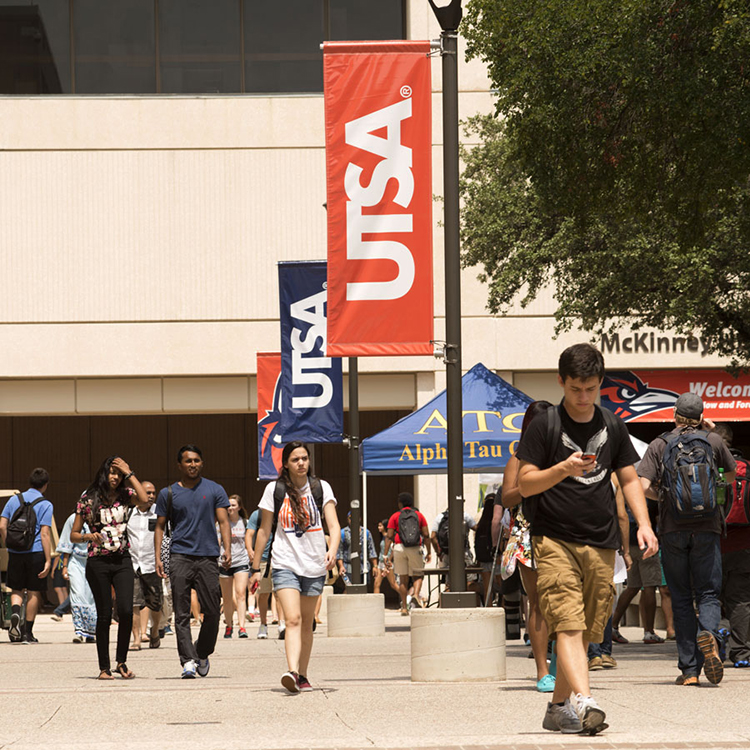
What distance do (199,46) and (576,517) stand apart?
84.4ft

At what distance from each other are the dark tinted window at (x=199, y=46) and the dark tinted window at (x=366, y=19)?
2.15 metres

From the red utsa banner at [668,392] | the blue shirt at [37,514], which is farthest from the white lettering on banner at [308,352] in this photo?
the red utsa banner at [668,392]

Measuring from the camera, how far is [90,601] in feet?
59.9

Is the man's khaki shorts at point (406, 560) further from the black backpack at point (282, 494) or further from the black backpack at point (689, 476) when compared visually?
the black backpack at point (689, 476)

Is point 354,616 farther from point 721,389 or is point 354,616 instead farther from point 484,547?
point 721,389

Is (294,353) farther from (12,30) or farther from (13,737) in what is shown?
(12,30)

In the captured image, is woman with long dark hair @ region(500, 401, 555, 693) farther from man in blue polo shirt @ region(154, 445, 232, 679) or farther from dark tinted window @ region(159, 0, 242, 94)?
dark tinted window @ region(159, 0, 242, 94)

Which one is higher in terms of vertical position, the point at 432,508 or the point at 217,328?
the point at 217,328

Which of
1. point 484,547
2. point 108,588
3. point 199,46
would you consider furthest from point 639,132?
point 199,46

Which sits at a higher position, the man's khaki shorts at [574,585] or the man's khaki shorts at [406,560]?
the man's khaki shorts at [574,585]

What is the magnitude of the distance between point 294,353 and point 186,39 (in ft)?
46.3

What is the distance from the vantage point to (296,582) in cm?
1040

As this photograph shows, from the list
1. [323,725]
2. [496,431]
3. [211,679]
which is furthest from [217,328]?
[323,725]

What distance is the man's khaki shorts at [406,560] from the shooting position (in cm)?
2352
